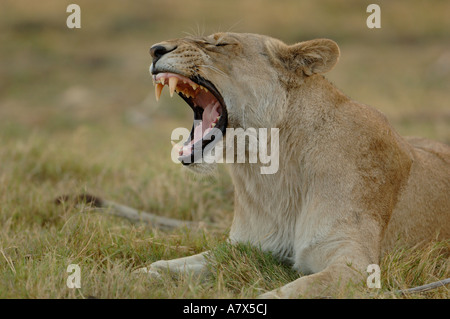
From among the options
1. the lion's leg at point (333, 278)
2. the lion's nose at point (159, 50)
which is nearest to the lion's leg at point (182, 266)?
the lion's leg at point (333, 278)

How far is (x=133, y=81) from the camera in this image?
14.3m

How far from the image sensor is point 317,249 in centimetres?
315

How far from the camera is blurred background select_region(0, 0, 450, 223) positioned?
5371 millimetres

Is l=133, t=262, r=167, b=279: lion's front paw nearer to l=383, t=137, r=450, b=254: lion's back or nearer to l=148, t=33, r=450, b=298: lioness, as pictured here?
l=148, t=33, r=450, b=298: lioness

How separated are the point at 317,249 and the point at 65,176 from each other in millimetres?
2913

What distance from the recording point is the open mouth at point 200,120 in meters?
3.31

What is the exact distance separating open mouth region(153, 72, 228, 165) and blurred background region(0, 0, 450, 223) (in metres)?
0.60

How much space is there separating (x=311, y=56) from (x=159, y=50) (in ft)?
2.52

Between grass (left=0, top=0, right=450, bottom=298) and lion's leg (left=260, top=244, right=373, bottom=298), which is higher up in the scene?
grass (left=0, top=0, right=450, bottom=298)

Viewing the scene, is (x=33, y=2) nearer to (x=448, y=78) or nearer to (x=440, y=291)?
(x=448, y=78)

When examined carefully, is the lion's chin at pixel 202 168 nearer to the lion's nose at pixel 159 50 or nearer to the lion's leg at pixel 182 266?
the lion's leg at pixel 182 266

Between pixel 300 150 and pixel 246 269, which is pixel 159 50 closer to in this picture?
pixel 300 150

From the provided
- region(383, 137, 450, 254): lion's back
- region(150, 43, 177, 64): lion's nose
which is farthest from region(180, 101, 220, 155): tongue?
region(383, 137, 450, 254): lion's back

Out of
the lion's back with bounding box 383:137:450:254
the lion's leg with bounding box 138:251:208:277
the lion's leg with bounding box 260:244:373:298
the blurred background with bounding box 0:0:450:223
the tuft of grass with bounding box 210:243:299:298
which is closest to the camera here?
the lion's leg with bounding box 260:244:373:298
